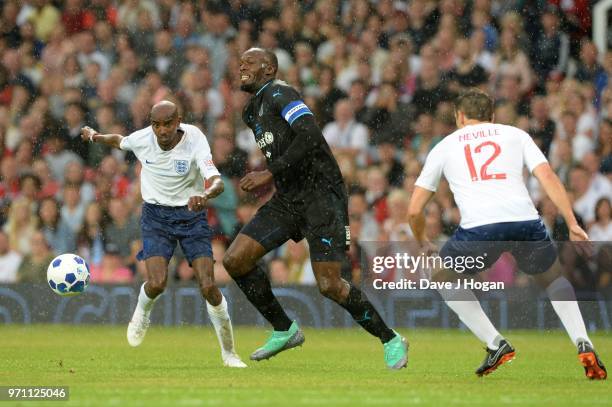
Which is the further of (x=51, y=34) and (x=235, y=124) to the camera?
(x=51, y=34)

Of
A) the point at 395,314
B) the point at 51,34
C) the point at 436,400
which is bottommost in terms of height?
the point at 436,400

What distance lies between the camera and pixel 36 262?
17234mm

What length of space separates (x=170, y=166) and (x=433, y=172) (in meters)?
2.53

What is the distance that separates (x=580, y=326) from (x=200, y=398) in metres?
2.98

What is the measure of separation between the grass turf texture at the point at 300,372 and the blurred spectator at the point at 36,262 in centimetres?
164

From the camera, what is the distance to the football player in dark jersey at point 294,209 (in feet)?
34.0

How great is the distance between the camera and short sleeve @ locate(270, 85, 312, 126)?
10.4 metres

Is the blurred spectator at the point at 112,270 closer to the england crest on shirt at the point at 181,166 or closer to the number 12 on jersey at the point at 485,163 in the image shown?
the england crest on shirt at the point at 181,166

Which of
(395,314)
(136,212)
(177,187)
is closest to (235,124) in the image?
(136,212)

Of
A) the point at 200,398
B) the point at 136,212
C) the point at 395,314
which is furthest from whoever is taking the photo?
the point at 136,212

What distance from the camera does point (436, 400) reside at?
8.27m

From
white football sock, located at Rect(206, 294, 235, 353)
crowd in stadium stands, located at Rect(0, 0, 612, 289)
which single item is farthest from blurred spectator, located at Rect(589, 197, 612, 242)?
white football sock, located at Rect(206, 294, 235, 353)

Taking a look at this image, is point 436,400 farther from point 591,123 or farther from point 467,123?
point 591,123

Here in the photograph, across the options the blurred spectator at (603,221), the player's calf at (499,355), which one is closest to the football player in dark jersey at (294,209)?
the player's calf at (499,355)
